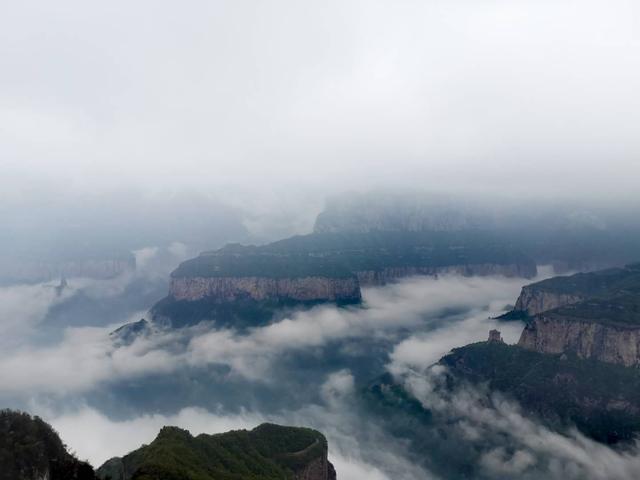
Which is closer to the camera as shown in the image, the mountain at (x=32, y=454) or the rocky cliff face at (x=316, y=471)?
the mountain at (x=32, y=454)

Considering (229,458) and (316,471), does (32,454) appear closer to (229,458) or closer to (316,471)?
(229,458)

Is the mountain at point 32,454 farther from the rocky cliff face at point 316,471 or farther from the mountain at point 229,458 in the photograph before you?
the rocky cliff face at point 316,471

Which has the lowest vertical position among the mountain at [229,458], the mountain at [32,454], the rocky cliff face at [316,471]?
the rocky cliff face at [316,471]

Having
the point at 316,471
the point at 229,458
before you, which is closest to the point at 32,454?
the point at 229,458

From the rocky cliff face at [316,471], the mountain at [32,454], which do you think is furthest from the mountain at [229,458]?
the mountain at [32,454]

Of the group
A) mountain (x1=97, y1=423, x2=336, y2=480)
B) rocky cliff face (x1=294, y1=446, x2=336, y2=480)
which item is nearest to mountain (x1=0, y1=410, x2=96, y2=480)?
mountain (x1=97, y1=423, x2=336, y2=480)

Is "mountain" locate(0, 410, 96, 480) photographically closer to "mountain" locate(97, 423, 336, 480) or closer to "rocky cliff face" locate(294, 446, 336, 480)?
"mountain" locate(97, 423, 336, 480)

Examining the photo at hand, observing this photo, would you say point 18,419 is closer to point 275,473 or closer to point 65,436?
point 275,473
